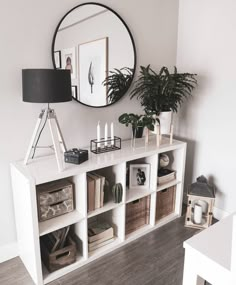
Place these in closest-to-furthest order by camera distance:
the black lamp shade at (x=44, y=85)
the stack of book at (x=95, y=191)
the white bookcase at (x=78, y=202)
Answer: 1. the black lamp shade at (x=44, y=85)
2. the white bookcase at (x=78, y=202)
3. the stack of book at (x=95, y=191)

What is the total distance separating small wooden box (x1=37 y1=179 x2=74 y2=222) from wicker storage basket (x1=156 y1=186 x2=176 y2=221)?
91cm

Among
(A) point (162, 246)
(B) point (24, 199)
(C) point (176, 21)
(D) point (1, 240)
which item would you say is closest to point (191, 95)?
(C) point (176, 21)

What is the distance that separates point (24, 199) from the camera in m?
1.65

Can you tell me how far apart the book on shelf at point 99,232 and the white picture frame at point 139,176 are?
1.30 feet

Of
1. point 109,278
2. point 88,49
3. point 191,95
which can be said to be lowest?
point 109,278

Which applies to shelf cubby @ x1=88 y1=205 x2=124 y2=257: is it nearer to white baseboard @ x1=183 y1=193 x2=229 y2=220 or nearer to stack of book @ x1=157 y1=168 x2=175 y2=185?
stack of book @ x1=157 y1=168 x2=175 y2=185

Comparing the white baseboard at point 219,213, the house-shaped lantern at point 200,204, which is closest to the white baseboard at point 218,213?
the white baseboard at point 219,213

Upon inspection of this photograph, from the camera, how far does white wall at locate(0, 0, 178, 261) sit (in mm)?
1676

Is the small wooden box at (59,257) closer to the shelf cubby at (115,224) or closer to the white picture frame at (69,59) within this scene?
the shelf cubby at (115,224)

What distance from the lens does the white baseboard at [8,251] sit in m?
1.93

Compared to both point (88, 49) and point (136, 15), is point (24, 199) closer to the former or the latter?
point (88, 49)

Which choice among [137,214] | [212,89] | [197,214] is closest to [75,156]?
[137,214]

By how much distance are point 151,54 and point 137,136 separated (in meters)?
0.79

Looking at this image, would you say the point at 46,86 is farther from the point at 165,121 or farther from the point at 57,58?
the point at 165,121
